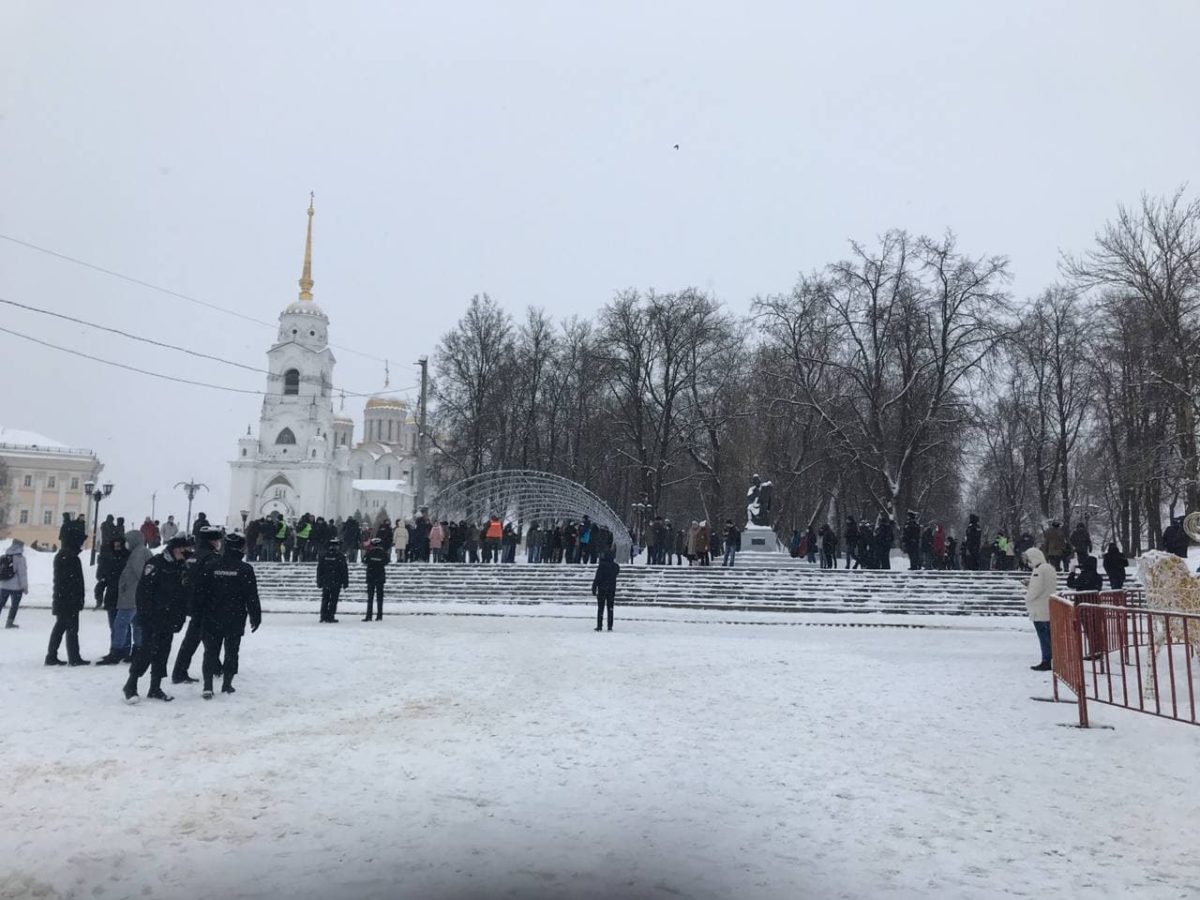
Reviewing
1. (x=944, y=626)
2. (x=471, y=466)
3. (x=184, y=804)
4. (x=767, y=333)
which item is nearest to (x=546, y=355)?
(x=471, y=466)

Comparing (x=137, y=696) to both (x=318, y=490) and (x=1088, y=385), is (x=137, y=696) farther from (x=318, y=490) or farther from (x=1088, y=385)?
(x=318, y=490)

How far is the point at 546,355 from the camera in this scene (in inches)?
1861

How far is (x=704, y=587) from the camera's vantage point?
25516 millimetres

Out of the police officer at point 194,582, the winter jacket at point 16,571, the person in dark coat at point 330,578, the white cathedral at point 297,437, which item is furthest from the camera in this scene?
the white cathedral at point 297,437

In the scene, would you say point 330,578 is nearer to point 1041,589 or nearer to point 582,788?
point 1041,589

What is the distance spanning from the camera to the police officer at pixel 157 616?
383 inches

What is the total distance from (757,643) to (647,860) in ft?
35.5

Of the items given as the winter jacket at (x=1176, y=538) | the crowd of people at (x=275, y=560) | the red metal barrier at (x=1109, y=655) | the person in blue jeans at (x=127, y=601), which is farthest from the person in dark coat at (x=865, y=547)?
the person in blue jeans at (x=127, y=601)

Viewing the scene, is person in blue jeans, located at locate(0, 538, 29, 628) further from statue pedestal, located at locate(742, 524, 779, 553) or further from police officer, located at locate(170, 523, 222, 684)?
statue pedestal, located at locate(742, 524, 779, 553)

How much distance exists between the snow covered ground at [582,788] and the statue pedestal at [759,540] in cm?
1867

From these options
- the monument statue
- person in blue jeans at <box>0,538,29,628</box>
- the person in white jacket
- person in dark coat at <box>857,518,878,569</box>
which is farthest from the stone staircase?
the person in white jacket

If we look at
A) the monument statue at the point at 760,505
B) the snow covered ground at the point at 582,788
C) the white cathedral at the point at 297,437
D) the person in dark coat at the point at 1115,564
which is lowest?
the snow covered ground at the point at 582,788

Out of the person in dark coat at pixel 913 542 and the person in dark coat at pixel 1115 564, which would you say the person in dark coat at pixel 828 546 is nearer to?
the person in dark coat at pixel 913 542

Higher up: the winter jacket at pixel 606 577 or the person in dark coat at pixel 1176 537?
the person in dark coat at pixel 1176 537
